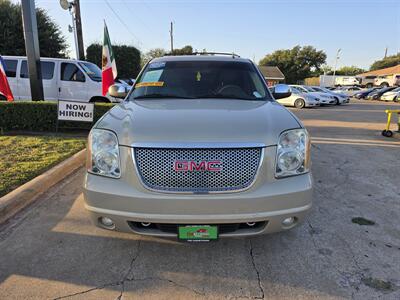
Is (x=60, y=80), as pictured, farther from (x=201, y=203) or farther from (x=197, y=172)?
(x=201, y=203)

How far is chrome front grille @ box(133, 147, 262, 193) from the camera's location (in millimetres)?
2471

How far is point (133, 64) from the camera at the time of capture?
26781mm

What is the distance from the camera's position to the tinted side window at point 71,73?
10391mm

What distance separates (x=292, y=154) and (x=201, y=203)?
839 millimetres

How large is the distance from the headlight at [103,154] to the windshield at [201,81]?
1165 mm

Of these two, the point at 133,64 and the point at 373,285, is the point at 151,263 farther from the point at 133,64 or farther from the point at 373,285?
the point at 133,64

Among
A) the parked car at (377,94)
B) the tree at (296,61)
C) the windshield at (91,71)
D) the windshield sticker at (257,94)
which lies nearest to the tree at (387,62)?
the tree at (296,61)

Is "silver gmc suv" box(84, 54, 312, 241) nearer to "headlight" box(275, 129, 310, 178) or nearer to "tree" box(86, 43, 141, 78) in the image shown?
"headlight" box(275, 129, 310, 178)

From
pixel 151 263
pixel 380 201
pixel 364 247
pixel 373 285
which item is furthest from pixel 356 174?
pixel 151 263

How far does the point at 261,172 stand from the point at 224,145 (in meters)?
0.35

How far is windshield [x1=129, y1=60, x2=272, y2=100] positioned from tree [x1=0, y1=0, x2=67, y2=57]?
63.8 feet

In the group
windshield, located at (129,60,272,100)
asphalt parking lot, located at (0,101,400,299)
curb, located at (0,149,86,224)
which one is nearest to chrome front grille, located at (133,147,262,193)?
asphalt parking lot, located at (0,101,400,299)

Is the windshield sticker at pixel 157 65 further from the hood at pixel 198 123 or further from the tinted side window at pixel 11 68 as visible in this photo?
the tinted side window at pixel 11 68

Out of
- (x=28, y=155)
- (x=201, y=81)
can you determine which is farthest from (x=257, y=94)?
(x=28, y=155)
